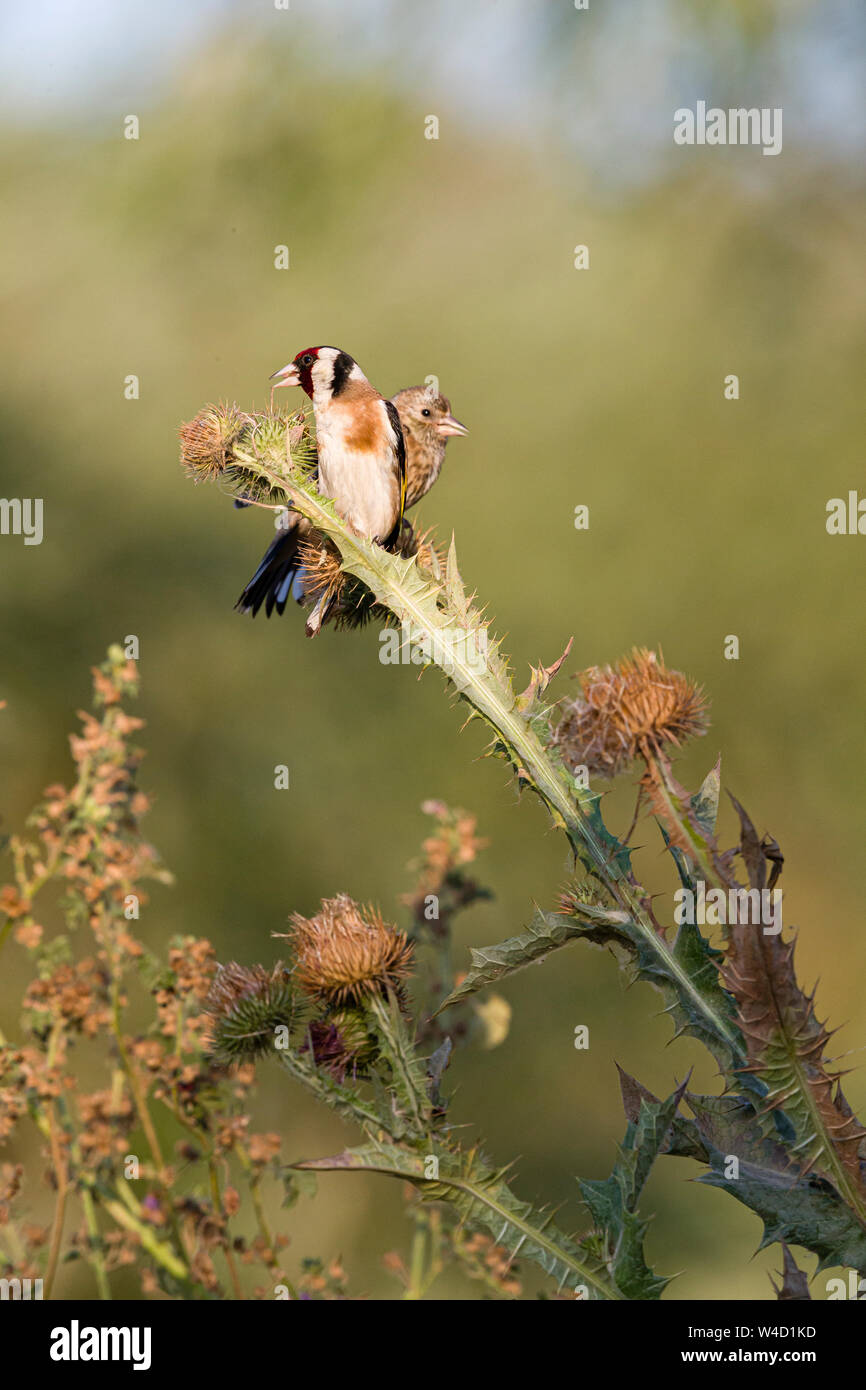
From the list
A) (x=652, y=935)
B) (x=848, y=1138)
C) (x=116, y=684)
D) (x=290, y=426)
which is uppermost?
Answer: (x=290, y=426)

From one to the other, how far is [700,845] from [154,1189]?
858mm

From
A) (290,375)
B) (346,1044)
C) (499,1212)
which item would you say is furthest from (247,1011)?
(290,375)

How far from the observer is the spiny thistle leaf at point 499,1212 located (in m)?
1.13

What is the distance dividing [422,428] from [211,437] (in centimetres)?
106

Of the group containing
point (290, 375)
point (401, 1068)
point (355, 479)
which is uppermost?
point (290, 375)

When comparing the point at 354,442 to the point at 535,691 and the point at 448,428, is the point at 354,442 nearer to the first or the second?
the point at 448,428

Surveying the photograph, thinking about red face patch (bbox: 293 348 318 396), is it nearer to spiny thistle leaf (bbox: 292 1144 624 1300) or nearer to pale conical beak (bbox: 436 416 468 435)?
pale conical beak (bbox: 436 416 468 435)

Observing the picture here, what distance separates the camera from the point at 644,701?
1.39 meters

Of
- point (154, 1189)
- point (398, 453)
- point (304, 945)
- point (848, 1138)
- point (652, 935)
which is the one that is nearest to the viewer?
point (848, 1138)

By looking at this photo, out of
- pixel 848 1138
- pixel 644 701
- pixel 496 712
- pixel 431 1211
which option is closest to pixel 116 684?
pixel 496 712

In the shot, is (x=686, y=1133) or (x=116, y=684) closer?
(x=686, y=1133)

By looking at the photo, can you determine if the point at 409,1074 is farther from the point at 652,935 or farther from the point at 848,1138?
the point at 848,1138

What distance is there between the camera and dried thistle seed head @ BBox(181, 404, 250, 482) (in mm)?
1330

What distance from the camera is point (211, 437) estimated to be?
133cm
